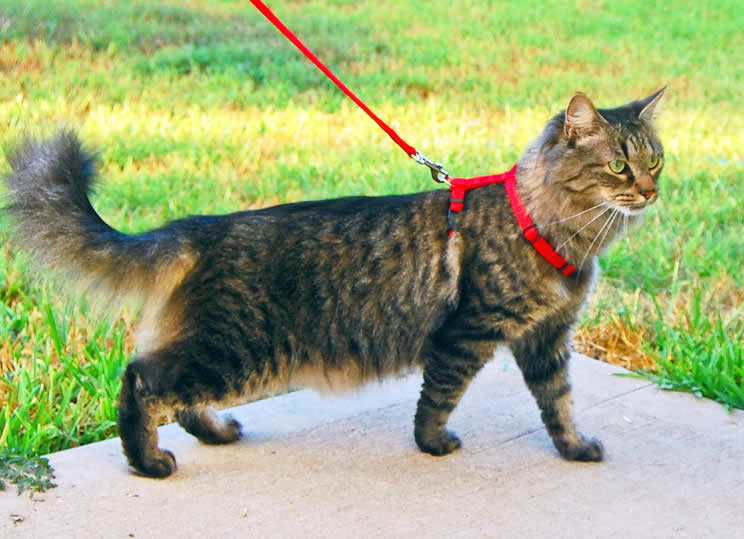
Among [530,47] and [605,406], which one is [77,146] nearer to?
[605,406]

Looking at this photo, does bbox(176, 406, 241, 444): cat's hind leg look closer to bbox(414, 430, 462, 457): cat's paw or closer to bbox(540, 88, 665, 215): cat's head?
bbox(414, 430, 462, 457): cat's paw

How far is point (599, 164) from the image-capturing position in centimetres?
310

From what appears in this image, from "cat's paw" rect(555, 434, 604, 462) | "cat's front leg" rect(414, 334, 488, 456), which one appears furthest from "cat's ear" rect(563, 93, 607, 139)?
"cat's paw" rect(555, 434, 604, 462)

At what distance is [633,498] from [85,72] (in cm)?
651

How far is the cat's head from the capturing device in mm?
3092

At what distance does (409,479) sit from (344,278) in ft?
2.20

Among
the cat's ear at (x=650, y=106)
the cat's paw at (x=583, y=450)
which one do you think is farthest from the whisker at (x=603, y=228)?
the cat's paw at (x=583, y=450)

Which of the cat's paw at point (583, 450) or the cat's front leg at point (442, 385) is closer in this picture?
the cat's front leg at point (442, 385)

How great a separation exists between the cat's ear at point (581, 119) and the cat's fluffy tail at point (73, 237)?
4.10ft

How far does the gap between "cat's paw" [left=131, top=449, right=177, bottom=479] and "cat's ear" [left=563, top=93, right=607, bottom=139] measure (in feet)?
5.29

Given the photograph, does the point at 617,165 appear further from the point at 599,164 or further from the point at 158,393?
the point at 158,393

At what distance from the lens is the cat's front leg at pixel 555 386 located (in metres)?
3.25

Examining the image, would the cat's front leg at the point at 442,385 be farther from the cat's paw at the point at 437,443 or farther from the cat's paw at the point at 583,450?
the cat's paw at the point at 583,450

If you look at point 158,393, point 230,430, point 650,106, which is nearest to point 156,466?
point 158,393
